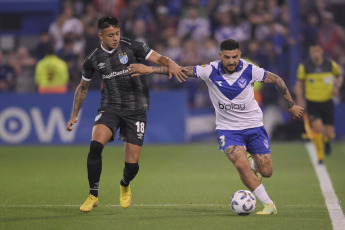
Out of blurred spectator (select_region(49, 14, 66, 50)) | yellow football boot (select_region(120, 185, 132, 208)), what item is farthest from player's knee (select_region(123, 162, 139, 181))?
blurred spectator (select_region(49, 14, 66, 50))

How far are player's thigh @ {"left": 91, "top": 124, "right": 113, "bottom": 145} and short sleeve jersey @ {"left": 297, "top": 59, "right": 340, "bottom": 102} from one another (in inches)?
250

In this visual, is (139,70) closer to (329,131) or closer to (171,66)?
(171,66)

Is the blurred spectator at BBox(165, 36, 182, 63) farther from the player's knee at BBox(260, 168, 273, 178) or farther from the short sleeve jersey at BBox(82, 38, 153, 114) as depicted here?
the player's knee at BBox(260, 168, 273, 178)

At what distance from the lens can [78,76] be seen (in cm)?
1869

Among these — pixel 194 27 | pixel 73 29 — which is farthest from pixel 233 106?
pixel 73 29

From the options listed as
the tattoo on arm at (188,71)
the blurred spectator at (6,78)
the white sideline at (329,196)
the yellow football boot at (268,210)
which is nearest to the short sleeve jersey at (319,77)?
the white sideline at (329,196)

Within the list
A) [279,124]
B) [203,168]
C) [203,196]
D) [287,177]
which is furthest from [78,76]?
[203,196]

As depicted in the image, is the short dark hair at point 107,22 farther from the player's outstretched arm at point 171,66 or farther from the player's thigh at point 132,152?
the player's thigh at point 132,152

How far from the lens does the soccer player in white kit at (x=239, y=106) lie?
7895mm

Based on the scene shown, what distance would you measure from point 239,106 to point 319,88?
6113 millimetres

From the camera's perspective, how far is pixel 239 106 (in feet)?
26.8

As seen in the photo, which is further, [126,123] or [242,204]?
[126,123]

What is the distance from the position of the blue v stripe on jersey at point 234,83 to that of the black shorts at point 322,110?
6025 mm

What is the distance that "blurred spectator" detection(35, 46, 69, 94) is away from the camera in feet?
58.7
